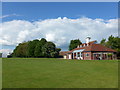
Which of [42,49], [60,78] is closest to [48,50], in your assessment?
[42,49]

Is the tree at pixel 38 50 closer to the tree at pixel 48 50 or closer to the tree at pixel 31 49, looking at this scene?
the tree at pixel 48 50

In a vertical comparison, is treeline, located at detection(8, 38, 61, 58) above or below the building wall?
above

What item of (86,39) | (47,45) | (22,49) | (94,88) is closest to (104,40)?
(86,39)

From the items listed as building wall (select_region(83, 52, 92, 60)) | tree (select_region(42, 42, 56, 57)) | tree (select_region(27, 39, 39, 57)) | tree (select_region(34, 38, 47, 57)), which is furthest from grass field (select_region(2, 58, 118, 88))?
tree (select_region(27, 39, 39, 57))

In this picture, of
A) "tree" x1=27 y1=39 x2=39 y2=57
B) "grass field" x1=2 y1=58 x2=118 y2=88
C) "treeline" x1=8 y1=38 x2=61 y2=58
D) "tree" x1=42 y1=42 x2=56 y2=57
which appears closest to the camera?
"grass field" x1=2 y1=58 x2=118 y2=88

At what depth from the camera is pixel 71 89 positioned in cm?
582

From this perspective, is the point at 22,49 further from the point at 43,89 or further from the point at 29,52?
the point at 43,89

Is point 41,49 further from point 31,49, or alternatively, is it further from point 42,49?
point 31,49

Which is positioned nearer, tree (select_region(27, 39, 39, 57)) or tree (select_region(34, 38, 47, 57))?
tree (select_region(34, 38, 47, 57))

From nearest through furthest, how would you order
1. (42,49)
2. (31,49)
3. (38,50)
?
(42,49), (38,50), (31,49)

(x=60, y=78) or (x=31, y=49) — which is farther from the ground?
(x=31, y=49)

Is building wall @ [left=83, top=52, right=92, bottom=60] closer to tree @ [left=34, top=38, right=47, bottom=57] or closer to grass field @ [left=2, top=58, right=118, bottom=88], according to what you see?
tree @ [left=34, top=38, right=47, bottom=57]

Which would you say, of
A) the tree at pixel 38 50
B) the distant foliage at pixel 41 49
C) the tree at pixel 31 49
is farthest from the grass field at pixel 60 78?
the tree at pixel 31 49

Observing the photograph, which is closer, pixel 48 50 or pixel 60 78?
pixel 60 78
